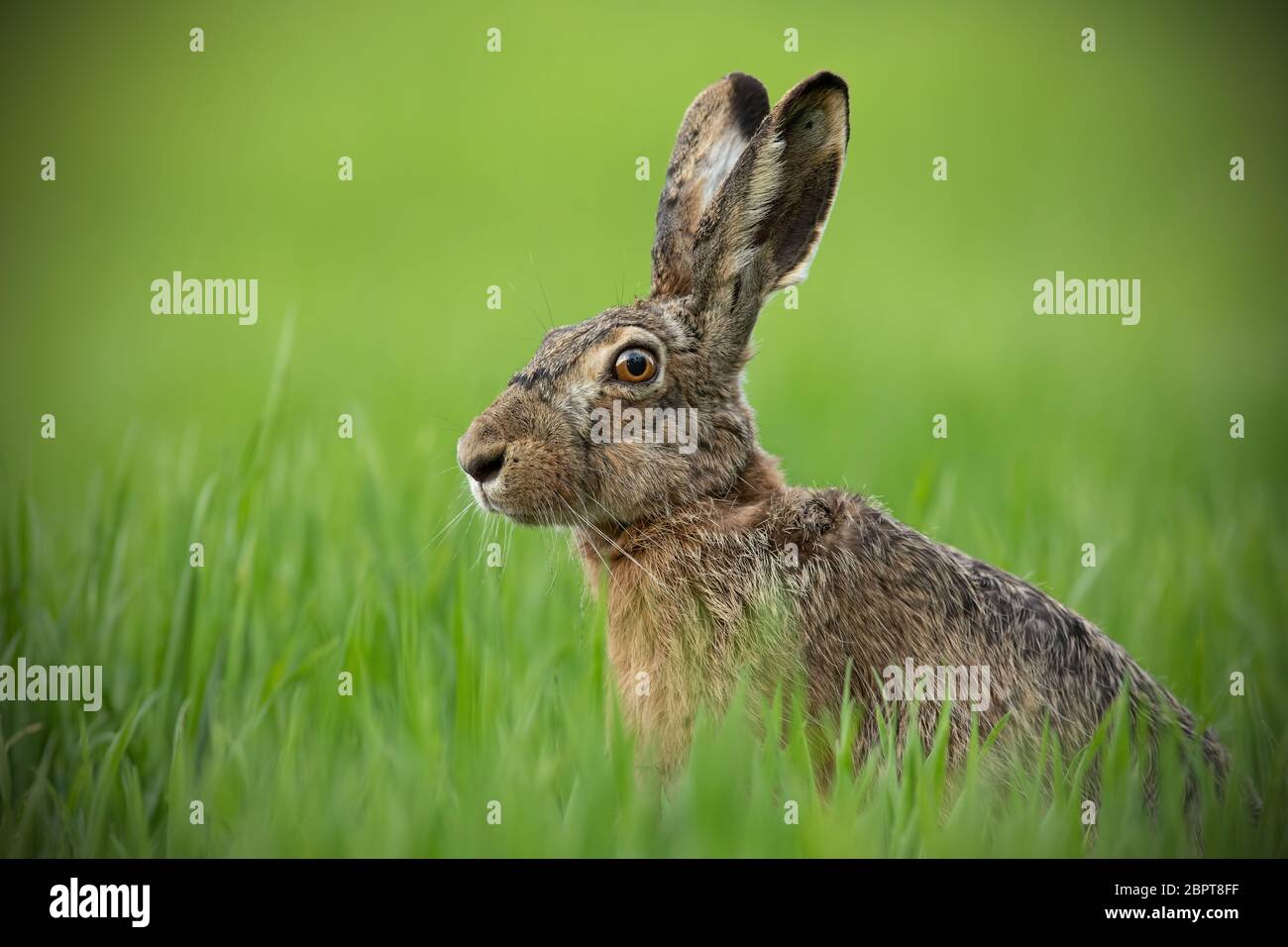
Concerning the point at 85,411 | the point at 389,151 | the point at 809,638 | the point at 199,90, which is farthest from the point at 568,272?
the point at 809,638

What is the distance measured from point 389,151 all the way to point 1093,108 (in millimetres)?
5003

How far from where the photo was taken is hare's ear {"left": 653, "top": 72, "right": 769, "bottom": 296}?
434 centimetres

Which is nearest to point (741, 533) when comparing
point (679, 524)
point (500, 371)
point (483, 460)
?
point (679, 524)

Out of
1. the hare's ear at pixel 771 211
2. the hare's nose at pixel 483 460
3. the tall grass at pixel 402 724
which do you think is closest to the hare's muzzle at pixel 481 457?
the hare's nose at pixel 483 460

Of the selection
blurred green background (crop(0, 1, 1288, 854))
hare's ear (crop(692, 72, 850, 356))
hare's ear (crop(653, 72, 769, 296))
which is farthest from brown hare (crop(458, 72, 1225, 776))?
blurred green background (crop(0, 1, 1288, 854))

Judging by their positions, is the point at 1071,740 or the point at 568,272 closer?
the point at 1071,740

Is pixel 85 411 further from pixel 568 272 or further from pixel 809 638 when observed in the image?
pixel 809 638

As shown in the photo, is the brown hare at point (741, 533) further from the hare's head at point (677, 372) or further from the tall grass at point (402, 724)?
the tall grass at point (402, 724)

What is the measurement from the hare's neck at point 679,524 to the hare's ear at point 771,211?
47cm

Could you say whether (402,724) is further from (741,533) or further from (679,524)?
(741,533)

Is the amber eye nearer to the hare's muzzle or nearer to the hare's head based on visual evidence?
the hare's head

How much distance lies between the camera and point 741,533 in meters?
3.89

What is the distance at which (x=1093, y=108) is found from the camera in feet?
27.7

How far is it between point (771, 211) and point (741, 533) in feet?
3.54
